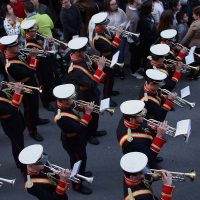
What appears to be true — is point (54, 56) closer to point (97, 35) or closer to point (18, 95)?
point (97, 35)

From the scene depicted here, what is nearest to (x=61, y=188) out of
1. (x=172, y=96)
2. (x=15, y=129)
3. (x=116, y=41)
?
(x=15, y=129)

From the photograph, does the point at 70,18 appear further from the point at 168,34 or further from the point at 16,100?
the point at 16,100

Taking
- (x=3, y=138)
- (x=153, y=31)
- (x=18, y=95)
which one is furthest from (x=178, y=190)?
(x=153, y=31)

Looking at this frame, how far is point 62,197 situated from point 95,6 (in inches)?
179

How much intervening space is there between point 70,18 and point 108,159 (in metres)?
2.74

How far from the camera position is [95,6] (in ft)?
28.3

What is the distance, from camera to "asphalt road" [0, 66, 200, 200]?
6098mm

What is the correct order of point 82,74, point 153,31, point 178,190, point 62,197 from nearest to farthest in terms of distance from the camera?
point 62,197
point 178,190
point 82,74
point 153,31

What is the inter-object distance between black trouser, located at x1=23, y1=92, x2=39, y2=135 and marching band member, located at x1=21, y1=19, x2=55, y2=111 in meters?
0.62

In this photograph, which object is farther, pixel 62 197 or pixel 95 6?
pixel 95 6

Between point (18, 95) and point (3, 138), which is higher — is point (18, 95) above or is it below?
above

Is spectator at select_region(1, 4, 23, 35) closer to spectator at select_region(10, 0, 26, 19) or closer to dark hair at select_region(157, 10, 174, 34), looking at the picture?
spectator at select_region(10, 0, 26, 19)

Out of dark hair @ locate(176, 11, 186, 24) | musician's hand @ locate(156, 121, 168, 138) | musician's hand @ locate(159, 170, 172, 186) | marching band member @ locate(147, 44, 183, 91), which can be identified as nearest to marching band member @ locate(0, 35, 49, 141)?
marching band member @ locate(147, 44, 183, 91)

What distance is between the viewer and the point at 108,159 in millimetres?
6750
